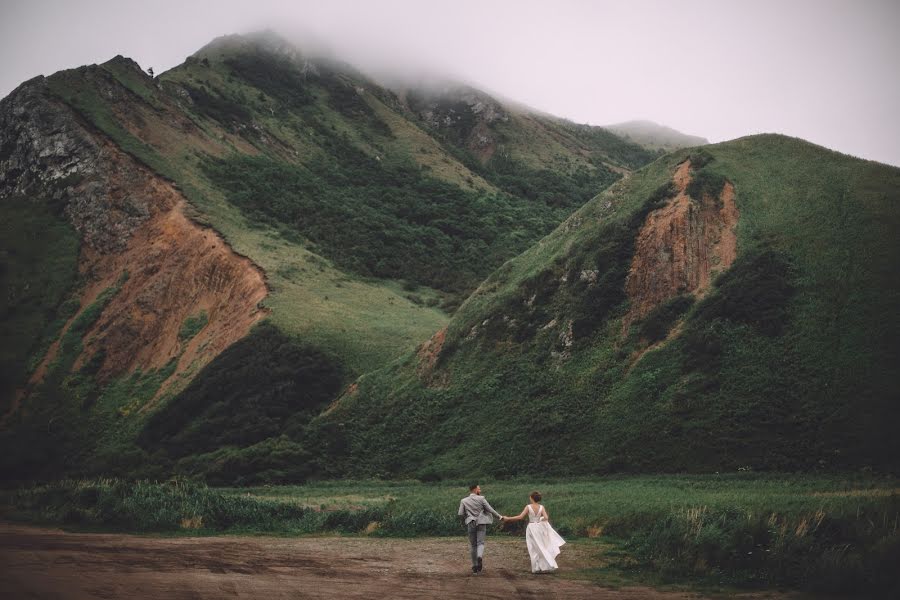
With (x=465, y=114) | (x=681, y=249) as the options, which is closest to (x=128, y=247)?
(x=681, y=249)

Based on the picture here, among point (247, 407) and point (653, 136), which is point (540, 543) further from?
point (653, 136)

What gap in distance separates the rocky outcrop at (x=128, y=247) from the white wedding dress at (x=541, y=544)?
41.7 meters

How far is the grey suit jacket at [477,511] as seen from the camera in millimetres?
12836

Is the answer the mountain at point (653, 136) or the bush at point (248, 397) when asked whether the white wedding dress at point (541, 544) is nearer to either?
the bush at point (248, 397)

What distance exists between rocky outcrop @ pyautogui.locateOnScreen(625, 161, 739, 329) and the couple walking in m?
27.4

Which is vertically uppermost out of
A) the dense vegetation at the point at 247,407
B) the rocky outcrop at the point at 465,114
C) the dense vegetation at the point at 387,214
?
the rocky outcrop at the point at 465,114

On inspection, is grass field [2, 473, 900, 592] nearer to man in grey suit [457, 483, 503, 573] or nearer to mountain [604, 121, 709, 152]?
man in grey suit [457, 483, 503, 573]

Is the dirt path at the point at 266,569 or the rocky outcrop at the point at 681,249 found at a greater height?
the rocky outcrop at the point at 681,249

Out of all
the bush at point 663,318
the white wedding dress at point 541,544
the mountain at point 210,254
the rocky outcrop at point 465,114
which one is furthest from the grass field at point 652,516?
the rocky outcrop at point 465,114

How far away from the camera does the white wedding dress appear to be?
1269 cm

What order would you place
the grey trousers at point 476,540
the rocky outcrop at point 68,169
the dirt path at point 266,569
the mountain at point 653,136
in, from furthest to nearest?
the mountain at point 653,136 → the rocky outcrop at point 68,169 → the grey trousers at point 476,540 → the dirt path at point 266,569

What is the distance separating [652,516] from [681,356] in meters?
18.8

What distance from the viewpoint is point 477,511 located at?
508 inches

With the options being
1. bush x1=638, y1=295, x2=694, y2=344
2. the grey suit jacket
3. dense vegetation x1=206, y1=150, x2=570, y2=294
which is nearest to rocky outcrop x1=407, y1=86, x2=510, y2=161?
dense vegetation x1=206, y1=150, x2=570, y2=294
